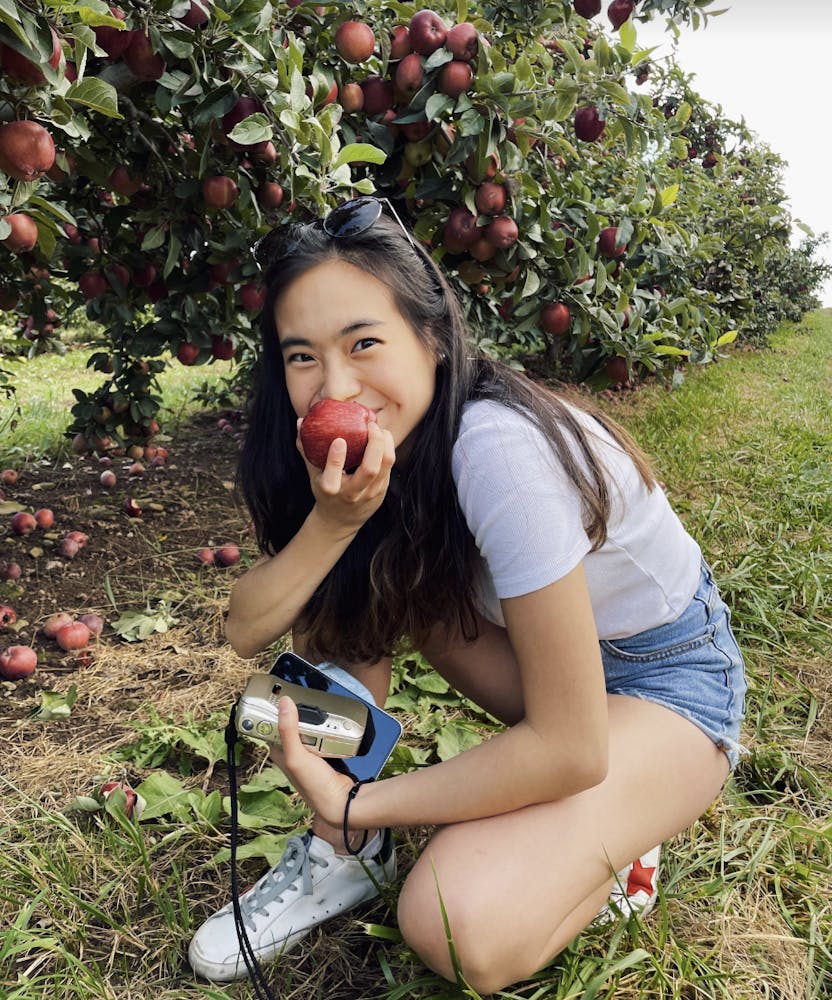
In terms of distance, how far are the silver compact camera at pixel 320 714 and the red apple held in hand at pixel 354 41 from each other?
53.3 inches

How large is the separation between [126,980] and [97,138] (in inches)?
70.2

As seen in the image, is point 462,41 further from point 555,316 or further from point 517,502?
point 517,502

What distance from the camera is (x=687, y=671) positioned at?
1277mm

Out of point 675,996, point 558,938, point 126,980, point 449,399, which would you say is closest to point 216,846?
point 126,980

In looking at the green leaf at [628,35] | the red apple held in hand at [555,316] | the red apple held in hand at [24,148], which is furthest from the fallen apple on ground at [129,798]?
the green leaf at [628,35]

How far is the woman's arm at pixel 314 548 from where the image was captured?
39.9 inches

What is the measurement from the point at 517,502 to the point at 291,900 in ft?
2.42

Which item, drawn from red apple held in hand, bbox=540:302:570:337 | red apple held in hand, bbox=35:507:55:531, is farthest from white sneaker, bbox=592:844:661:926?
Answer: red apple held in hand, bbox=35:507:55:531

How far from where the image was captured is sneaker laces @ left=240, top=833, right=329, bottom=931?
1.22 metres

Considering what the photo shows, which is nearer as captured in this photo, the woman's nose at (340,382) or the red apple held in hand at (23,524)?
the woman's nose at (340,382)

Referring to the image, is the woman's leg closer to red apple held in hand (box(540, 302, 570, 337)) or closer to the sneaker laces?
the sneaker laces

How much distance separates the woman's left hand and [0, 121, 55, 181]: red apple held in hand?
32.4 inches

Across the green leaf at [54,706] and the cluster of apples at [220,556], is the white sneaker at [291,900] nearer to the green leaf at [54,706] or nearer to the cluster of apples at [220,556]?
the green leaf at [54,706]

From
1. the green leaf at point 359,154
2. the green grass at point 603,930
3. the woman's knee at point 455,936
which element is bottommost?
the green grass at point 603,930
